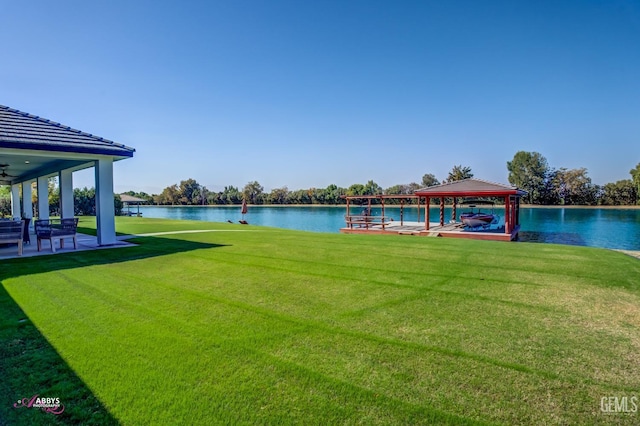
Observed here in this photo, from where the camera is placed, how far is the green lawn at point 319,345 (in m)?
2.24

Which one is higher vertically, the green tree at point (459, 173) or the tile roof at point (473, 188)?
the green tree at point (459, 173)

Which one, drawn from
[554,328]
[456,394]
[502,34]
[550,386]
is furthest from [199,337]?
[502,34]

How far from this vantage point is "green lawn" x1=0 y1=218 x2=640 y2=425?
2.24 m

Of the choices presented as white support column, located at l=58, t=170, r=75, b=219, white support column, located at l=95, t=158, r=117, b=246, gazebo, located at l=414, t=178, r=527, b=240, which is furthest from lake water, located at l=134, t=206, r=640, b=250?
white support column, located at l=95, t=158, r=117, b=246

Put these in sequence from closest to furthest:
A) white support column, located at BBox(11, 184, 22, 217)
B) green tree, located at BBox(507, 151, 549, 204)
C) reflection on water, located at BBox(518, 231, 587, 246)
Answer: reflection on water, located at BBox(518, 231, 587, 246) → white support column, located at BBox(11, 184, 22, 217) → green tree, located at BBox(507, 151, 549, 204)

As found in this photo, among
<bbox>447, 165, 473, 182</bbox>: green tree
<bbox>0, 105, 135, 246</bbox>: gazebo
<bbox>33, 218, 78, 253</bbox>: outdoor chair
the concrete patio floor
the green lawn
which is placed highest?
<bbox>447, 165, 473, 182</bbox>: green tree

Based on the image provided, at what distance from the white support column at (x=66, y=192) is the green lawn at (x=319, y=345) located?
329 inches

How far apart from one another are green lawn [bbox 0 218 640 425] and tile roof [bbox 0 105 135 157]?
3742mm

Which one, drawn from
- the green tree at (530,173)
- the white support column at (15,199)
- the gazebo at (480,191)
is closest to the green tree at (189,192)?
the white support column at (15,199)

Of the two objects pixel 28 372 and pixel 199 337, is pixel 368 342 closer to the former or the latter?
pixel 199 337

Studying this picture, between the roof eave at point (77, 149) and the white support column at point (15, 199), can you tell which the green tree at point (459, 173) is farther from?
the white support column at point (15, 199)

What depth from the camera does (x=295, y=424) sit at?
207 centimetres

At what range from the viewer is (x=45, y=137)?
Result: 851 cm

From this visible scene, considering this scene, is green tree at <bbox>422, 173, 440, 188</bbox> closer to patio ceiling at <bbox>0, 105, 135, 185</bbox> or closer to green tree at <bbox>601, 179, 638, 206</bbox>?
green tree at <bbox>601, 179, 638, 206</bbox>
